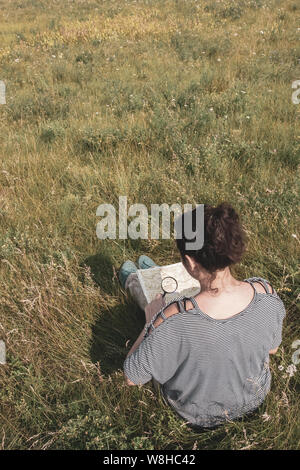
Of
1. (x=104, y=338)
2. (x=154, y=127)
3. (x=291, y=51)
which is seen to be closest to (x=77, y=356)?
(x=104, y=338)

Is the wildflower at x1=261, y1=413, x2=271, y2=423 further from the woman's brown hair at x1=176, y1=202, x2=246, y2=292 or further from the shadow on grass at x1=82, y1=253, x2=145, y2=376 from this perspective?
the shadow on grass at x1=82, y1=253, x2=145, y2=376

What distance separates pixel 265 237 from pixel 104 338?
1515mm

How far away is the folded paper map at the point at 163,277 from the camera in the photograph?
112 inches

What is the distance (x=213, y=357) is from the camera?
1.76 m

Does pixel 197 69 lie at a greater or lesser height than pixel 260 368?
greater

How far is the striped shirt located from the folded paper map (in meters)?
0.83

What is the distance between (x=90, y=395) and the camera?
92.0 inches

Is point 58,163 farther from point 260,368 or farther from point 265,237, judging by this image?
point 260,368

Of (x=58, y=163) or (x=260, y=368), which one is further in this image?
(x=58, y=163)

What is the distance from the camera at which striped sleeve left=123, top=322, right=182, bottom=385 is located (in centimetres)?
182
